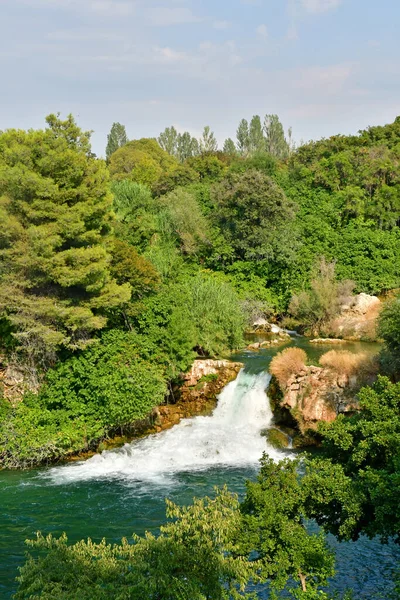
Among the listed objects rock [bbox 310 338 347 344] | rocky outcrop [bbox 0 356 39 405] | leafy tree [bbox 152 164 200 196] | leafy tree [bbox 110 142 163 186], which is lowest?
rock [bbox 310 338 347 344]

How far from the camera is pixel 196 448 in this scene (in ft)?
73.8

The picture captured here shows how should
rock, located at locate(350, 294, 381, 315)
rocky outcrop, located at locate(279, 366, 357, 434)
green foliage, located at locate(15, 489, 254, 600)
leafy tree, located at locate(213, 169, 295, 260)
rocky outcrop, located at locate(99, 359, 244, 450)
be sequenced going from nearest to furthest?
green foliage, located at locate(15, 489, 254, 600)
rocky outcrop, located at locate(279, 366, 357, 434)
rocky outcrop, located at locate(99, 359, 244, 450)
rock, located at locate(350, 294, 381, 315)
leafy tree, located at locate(213, 169, 295, 260)

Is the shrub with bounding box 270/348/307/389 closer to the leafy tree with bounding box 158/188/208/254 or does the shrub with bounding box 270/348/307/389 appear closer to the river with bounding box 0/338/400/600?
the river with bounding box 0/338/400/600

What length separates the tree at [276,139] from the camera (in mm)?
89188

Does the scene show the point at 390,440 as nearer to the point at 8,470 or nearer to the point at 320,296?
the point at 8,470

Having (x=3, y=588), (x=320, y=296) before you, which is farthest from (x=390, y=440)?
(x=320, y=296)

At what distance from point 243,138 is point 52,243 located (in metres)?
72.7

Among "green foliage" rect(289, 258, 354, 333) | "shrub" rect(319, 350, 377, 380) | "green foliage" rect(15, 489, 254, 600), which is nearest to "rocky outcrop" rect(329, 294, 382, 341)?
"green foliage" rect(289, 258, 354, 333)

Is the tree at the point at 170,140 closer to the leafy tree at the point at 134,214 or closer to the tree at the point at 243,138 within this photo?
the tree at the point at 243,138

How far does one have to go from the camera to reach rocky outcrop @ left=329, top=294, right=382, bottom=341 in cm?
3403

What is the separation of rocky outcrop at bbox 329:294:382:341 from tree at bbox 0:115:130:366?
54.9 feet

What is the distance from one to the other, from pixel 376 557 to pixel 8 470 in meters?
14.3

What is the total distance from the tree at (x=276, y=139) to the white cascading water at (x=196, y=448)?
233ft

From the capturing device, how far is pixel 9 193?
23.5 metres
